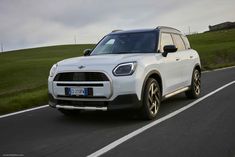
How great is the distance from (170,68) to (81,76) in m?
2.30

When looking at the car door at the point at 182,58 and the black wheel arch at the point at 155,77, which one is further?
the car door at the point at 182,58

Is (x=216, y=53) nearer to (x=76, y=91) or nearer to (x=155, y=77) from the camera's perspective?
(x=155, y=77)

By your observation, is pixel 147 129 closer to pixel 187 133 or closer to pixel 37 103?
pixel 187 133

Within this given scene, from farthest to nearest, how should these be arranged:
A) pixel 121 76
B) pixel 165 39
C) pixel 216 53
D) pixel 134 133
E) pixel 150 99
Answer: pixel 216 53, pixel 165 39, pixel 150 99, pixel 121 76, pixel 134 133

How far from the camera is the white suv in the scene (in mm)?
7305

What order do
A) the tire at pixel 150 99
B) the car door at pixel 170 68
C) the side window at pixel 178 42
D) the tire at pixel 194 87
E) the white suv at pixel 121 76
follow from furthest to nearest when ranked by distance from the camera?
the tire at pixel 194 87, the side window at pixel 178 42, the car door at pixel 170 68, the tire at pixel 150 99, the white suv at pixel 121 76

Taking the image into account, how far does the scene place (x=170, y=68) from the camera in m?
8.97

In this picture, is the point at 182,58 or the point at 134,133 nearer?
the point at 134,133

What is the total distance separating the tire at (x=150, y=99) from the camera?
7668 millimetres

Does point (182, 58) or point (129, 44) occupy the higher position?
point (129, 44)

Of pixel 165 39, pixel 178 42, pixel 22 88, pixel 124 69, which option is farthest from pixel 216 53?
pixel 124 69

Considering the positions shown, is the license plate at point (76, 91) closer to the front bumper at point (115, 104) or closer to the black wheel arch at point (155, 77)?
the front bumper at point (115, 104)

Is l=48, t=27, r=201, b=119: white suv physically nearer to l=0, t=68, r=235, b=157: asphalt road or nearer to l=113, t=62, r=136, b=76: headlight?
l=113, t=62, r=136, b=76: headlight

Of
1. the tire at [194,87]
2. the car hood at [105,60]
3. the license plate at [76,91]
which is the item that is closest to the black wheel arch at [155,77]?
the car hood at [105,60]
